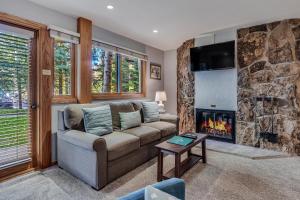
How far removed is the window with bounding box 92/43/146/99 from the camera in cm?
356

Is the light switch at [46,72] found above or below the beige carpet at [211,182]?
above

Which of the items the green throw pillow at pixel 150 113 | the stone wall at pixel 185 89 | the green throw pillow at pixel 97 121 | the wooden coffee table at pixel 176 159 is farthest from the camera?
the stone wall at pixel 185 89

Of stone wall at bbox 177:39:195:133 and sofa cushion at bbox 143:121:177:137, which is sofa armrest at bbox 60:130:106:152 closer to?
sofa cushion at bbox 143:121:177:137

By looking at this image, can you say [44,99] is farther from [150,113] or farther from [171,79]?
[171,79]

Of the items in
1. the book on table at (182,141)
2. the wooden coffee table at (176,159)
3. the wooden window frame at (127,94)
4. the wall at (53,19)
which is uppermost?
the wall at (53,19)

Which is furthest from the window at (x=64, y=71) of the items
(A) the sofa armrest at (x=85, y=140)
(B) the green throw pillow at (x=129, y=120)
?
(B) the green throw pillow at (x=129, y=120)

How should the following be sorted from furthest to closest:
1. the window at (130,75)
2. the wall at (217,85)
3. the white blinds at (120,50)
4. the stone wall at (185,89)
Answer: the stone wall at (185,89) → the window at (130,75) → the wall at (217,85) → the white blinds at (120,50)

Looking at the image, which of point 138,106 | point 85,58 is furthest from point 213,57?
point 85,58

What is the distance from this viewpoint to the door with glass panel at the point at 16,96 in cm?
227

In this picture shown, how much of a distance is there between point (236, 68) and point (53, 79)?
352 cm

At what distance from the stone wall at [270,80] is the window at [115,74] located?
2.37 meters

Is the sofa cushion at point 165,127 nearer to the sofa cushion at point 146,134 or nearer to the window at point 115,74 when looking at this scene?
the sofa cushion at point 146,134

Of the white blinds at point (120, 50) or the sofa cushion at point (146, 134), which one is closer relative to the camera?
the sofa cushion at point (146, 134)

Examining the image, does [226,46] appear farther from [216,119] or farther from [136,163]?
[136,163]
